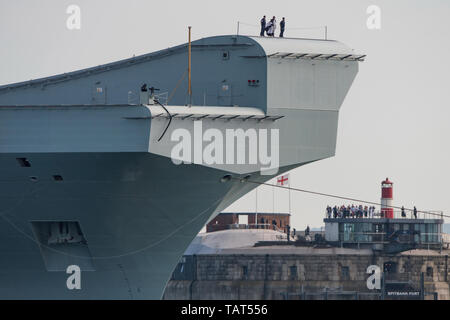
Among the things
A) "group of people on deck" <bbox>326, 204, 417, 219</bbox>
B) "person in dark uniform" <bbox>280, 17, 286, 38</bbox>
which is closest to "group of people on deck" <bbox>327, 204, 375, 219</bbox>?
"group of people on deck" <bbox>326, 204, 417, 219</bbox>

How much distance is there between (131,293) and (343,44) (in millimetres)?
9076

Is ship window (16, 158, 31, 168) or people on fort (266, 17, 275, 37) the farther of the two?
people on fort (266, 17, 275, 37)

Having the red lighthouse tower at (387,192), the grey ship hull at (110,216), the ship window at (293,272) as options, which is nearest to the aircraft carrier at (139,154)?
the grey ship hull at (110,216)

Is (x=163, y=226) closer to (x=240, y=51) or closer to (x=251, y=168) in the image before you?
(x=251, y=168)

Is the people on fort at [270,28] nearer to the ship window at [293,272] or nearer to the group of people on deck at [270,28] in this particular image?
the group of people on deck at [270,28]

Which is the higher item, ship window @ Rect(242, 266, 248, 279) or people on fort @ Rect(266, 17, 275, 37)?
people on fort @ Rect(266, 17, 275, 37)

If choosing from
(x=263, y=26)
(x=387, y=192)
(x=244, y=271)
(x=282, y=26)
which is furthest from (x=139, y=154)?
(x=244, y=271)

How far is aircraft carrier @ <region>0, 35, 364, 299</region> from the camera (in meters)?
30.7

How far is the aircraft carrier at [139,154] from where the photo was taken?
101ft

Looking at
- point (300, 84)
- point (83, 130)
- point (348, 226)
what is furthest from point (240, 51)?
point (348, 226)

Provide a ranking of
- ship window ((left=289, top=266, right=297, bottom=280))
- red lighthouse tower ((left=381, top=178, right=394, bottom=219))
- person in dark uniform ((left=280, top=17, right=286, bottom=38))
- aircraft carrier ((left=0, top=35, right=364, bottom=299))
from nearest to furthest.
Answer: aircraft carrier ((left=0, top=35, right=364, bottom=299)) < person in dark uniform ((left=280, top=17, right=286, bottom=38)) < red lighthouse tower ((left=381, top=178, right=394, bottom=219)) < ship window ((left=289, top=266, right=297, bottom=280))

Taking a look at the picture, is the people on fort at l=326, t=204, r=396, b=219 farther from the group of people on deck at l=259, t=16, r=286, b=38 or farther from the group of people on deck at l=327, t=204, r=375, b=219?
the group of people on deck at l=259, t=16, r=286, b=38

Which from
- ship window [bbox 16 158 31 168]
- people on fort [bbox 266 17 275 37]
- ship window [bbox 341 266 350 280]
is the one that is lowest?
ship window [bbox 341 266 350 280]

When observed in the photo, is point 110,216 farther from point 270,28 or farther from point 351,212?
point 351,212
